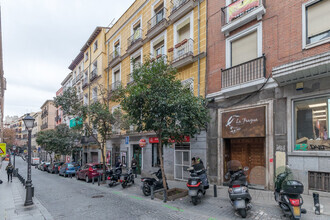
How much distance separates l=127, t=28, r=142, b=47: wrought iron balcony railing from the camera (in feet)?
59.4

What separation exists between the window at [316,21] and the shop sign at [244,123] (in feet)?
10.5

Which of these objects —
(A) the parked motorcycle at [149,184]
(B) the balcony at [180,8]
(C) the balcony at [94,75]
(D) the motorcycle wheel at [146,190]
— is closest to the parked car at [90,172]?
(A) the parked motorcycle at [149,184]

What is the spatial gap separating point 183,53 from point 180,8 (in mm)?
2768

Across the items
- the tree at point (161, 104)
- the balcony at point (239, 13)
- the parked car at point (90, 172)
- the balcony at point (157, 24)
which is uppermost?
the balcony at point (157, 24)

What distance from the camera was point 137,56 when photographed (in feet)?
61.2

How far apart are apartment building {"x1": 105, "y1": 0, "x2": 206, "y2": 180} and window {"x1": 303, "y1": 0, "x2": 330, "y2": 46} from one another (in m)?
5.12

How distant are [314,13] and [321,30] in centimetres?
78

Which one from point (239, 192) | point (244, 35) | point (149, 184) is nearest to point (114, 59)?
point (244, 35)

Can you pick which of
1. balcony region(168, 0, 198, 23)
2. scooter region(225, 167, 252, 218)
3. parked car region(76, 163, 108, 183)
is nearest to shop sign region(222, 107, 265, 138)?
scooter region(225, 167, 252, 218)

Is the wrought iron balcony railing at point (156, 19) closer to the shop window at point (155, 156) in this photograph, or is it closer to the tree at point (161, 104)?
the tree at point (161, 104)

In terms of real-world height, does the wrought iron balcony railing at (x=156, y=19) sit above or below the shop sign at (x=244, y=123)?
above

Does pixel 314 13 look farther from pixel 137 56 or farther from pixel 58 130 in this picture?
pixel 58 130

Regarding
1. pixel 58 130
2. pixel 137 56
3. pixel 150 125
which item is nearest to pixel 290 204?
pixel 150 125

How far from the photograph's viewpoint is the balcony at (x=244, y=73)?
9594 mm
